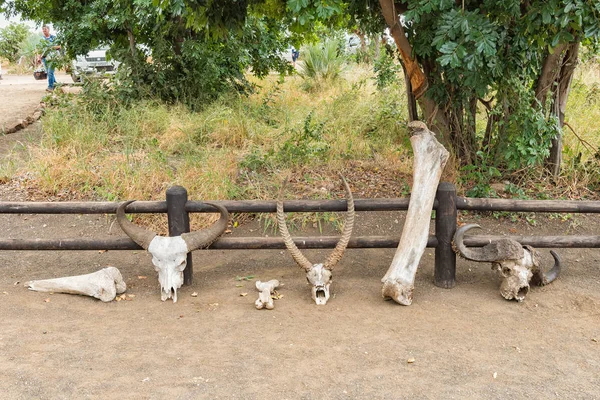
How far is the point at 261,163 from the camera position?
25.3 feet

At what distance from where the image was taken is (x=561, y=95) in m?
6.88

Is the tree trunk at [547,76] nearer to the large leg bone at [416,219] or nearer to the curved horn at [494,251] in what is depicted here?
the large leg bone at [416,219]

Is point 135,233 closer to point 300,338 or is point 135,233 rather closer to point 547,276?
point 300,338

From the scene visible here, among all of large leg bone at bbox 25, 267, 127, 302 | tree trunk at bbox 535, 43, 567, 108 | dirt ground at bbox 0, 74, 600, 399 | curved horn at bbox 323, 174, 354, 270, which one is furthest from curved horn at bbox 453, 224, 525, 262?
large leg bone at bbox 25, 267, 127, 302

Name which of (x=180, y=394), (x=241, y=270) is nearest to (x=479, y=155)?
(x=241, y=270)

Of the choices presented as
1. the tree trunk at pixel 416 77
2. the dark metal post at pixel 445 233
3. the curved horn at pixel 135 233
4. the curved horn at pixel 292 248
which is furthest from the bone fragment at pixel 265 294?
the tree trunk at pixel 416 77

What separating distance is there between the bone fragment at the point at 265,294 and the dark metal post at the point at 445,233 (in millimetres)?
1379

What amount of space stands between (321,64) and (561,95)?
22.7ft

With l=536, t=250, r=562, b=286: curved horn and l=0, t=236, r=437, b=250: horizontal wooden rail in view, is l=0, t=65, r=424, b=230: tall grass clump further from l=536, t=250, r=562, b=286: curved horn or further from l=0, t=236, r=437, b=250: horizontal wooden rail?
l=536, t=250, r=562, b=286: curved horn

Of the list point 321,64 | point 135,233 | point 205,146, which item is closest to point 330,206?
point 135,233

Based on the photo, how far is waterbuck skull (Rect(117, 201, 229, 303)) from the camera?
15.9 ft

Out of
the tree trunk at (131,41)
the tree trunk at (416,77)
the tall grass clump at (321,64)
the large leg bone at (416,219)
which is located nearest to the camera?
the large leg bone at (416,219)

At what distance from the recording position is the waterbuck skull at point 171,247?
15.9 ft

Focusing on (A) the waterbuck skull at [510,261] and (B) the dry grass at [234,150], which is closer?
(A) the waterbuck skull at [510,261]
